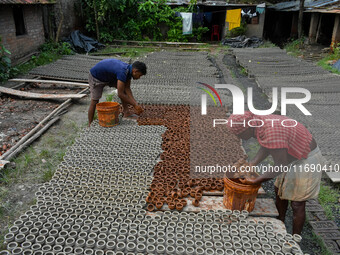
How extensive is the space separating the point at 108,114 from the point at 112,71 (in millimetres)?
795

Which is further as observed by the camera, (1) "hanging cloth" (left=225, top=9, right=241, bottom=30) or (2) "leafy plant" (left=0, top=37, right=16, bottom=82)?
(1) "hanging cloth" (left=225, top=9, right=241, bottom=30)

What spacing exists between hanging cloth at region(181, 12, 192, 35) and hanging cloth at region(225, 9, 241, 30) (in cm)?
215

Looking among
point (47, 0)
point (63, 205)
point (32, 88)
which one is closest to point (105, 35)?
point (47, 0)

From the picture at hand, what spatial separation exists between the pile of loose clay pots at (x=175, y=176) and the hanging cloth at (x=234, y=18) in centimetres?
1268

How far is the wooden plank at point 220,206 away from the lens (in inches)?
131

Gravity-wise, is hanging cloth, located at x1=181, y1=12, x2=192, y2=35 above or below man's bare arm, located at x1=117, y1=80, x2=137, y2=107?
above

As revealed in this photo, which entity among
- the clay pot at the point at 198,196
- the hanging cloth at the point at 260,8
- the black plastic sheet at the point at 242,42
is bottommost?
the clay pot at the point at 198,196

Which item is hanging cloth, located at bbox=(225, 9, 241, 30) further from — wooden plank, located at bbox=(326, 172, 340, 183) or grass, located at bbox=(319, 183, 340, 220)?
grass, located at bbox=(319, 183, 340, 220)

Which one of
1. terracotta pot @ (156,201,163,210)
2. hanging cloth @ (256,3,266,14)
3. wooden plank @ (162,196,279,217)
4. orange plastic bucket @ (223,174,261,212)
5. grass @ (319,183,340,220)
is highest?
hanging cloth @ (256,3,266,14)

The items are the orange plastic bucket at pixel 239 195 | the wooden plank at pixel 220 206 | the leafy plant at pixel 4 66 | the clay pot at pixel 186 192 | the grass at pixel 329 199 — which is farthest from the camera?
the leafy plant at pixel 4 66

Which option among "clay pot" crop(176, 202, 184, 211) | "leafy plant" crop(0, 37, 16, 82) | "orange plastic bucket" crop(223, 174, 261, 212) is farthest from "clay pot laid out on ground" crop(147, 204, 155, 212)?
"leafy plant" crop(0, 37, 16, 82)

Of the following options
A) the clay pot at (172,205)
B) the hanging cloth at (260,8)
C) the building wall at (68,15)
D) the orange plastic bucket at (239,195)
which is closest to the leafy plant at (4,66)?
the building wall at (68,15)

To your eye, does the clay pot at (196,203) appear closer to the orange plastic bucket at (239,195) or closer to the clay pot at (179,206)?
the clay pot at (179,206)

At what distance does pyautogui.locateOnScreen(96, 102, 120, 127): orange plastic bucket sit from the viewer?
532cm
